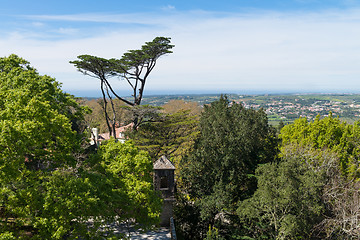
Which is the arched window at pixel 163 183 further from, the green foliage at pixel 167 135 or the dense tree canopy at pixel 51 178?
the green foliage at pixel 167 135

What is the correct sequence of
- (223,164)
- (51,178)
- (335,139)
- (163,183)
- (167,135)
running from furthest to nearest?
1. (167,135)
2. (335,139)
3. (163,183)
4. (223,164)
5. (51,178)

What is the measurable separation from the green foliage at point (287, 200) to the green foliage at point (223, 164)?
1.92m

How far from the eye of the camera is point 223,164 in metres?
16.8

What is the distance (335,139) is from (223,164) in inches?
425

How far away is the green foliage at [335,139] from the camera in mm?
20547

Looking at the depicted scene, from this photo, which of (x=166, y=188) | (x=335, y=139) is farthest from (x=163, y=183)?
(x=335, y=139)

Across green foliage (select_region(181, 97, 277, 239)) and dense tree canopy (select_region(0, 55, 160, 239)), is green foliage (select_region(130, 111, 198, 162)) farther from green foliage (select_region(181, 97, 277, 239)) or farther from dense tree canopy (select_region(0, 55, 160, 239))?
dense tree canopy (select_region(0, 55, 160, 239))

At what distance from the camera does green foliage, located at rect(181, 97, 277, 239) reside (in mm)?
16500

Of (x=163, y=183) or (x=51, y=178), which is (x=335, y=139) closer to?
(x=163, y=183)

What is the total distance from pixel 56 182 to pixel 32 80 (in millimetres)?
5782

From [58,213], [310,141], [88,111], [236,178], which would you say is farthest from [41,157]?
[310,141]

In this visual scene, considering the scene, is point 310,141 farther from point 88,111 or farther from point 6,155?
point 6,155

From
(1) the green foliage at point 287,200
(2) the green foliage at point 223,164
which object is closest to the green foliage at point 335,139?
(2) the green foliage at point 223,164

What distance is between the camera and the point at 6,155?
9305 millimetres
